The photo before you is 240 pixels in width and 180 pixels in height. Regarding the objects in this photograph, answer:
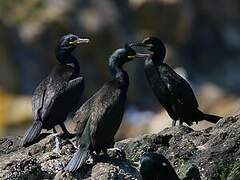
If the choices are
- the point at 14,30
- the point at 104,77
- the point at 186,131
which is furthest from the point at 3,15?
the point at 186,131

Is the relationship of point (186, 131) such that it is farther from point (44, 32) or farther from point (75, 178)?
point (44, 32)

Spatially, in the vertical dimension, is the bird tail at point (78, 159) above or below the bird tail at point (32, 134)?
above

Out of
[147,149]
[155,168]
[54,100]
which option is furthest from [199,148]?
[155,168]

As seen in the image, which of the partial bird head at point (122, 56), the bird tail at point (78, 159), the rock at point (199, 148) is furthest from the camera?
the partial bird head at point (122, 56)

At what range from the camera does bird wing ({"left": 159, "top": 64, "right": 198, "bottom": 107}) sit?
1509 cm

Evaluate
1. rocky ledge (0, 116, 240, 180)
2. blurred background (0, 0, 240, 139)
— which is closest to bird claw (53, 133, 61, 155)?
rocky ledge (0, 116, 240, 180)

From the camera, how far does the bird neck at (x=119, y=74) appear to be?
12.2 metres

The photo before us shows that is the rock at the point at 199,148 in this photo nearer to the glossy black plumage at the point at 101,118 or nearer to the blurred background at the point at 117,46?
the glossy black plumage at the point at 101,118

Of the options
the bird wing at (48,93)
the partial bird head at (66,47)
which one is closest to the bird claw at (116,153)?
the bird wing at (48,93)

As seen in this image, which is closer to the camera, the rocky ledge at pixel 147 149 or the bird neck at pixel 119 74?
the rocky ledge at pixel 147 149

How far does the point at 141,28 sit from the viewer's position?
1599 inches

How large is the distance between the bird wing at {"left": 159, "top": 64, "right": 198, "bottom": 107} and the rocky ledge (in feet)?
4.19

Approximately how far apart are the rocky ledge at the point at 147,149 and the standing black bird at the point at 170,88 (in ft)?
4.22

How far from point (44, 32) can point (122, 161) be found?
982 inches
